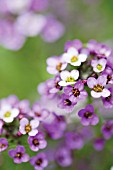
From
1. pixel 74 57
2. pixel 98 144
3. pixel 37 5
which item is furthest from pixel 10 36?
pixel 98 144

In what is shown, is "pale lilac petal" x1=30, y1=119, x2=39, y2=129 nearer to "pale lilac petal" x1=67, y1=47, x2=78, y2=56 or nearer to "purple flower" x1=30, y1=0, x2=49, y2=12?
"pale lilac petal" x1=67, y1=47, x2=78, y2=56

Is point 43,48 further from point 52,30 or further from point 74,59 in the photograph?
point 74,59

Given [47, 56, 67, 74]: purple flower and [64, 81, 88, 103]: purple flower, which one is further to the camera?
[47, 56, 67, 74]: purple flower

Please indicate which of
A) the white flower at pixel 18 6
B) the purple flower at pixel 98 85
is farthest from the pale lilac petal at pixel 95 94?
the white flower at pixel 18 6

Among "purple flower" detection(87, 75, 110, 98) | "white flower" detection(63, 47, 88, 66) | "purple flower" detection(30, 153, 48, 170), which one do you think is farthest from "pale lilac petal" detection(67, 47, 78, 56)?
"purple flower" detection(30, 153, 48, 170)

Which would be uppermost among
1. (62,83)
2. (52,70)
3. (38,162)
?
(52,70)

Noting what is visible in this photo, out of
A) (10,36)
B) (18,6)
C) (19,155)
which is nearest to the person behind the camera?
(19,155)
